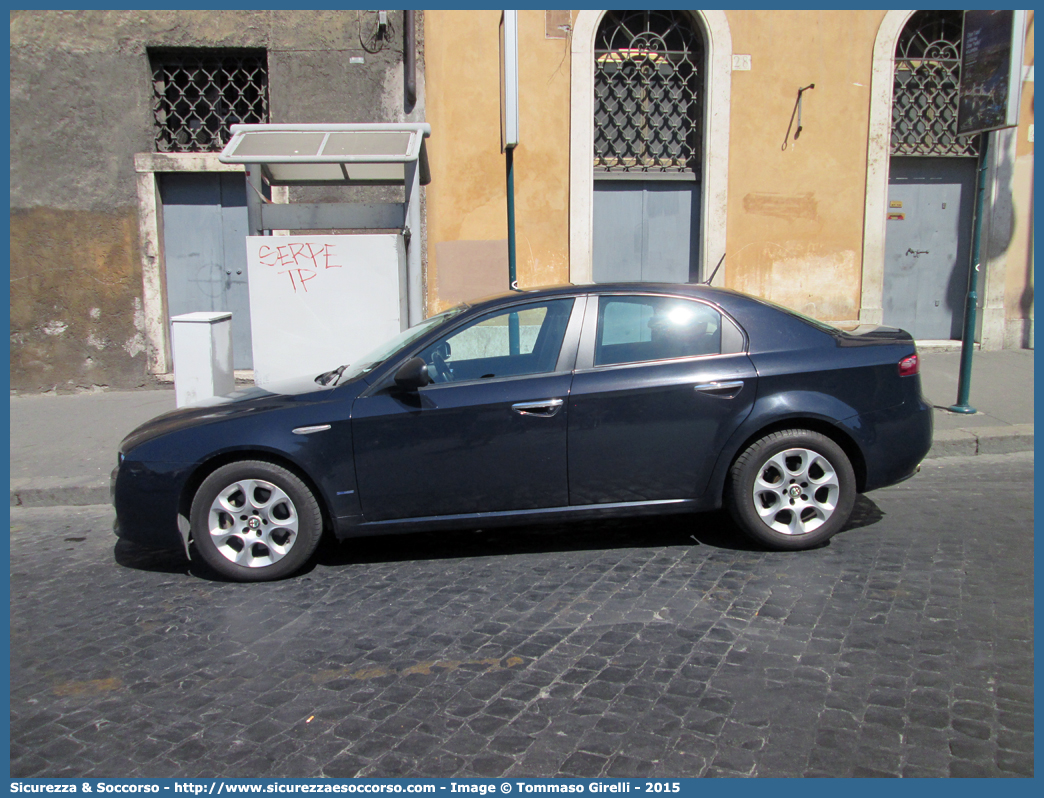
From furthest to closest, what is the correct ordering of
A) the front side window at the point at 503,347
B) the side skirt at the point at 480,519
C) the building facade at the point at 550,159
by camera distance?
the building facade at the point at 550,159
the front side window at the point at 503,347
the side skirt at the point at 480,519

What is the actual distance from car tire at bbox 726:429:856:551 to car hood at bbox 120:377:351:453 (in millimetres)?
2278

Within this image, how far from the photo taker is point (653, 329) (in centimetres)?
465

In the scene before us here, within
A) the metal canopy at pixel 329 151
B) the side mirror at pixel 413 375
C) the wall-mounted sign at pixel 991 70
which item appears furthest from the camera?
the wall-mounted sign at pixel 991 70

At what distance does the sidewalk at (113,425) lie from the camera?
640 centimetres

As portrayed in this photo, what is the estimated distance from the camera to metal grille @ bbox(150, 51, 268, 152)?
10.1 meters

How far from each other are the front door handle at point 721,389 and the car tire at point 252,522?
2.19 m

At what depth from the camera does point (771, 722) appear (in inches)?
114

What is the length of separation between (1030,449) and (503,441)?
5.12m

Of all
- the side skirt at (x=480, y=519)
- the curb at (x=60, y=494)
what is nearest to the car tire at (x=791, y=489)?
the side skirt at (x=480, y=519)

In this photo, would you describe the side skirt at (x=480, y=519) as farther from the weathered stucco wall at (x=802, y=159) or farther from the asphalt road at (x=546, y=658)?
the weathered stucco wall at (x=802, y=159)

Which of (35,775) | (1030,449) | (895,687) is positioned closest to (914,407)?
(895,687)

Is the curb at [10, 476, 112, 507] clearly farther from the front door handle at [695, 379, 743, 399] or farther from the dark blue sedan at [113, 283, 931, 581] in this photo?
the front door handle at [695, 379, 743, 399]

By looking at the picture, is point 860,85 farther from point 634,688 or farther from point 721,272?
point 634,688

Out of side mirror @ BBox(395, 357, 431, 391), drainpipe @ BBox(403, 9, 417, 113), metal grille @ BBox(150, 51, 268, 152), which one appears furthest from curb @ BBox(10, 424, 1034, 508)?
drainpipe @ BBox(403, 9, 417, 113)
